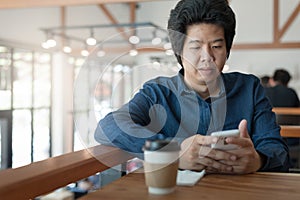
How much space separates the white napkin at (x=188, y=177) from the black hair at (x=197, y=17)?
0.33 meters

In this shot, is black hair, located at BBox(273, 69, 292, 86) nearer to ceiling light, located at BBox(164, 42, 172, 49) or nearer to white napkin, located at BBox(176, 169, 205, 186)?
ceiling light, located at BBox(164, 42, 172, 49)

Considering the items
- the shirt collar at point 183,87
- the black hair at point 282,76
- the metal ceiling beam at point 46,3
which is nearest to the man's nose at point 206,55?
the shirt collar at point 183,87

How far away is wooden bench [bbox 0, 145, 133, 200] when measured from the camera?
78cm

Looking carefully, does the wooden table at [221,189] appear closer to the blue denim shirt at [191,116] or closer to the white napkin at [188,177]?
the white napkin at [188,177]

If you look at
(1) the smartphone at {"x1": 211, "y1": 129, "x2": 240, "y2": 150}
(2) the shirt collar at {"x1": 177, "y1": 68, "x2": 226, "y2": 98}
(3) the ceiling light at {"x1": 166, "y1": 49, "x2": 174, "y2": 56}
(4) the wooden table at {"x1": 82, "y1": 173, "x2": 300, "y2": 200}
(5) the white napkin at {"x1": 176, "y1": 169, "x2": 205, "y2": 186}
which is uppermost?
(3) the ceiling light at {"x1": 166, "y1": 49, "x2": 174, "y2": 56}

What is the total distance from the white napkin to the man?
0.02m

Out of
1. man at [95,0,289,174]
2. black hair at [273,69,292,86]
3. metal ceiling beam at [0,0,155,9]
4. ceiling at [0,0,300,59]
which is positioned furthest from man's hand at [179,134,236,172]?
ceiling at [0,0,300,59]

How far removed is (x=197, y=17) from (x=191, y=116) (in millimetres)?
280

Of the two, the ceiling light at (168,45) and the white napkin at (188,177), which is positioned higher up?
the ceiling light at (168,45)

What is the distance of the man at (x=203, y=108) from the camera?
1.06 meters

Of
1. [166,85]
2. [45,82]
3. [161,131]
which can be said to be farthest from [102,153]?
[45,82]

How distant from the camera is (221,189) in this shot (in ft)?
3.04

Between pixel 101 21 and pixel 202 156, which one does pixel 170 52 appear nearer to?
pixel 202 156

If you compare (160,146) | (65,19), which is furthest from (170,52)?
(65,19)
